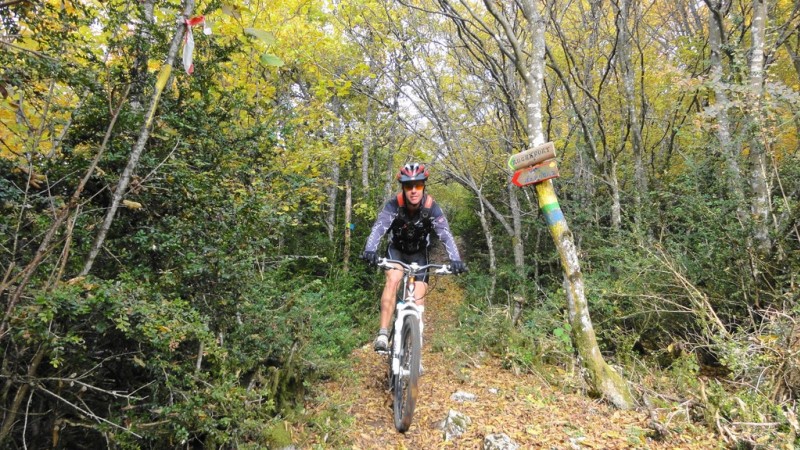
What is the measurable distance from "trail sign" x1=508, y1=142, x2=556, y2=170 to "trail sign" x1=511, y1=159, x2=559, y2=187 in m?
0.04

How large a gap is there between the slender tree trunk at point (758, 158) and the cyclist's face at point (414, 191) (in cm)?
360

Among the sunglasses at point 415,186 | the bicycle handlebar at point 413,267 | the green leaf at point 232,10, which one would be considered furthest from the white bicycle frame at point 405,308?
the green leaf at point 232,10

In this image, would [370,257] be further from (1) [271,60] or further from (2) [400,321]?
(1) [271,60]

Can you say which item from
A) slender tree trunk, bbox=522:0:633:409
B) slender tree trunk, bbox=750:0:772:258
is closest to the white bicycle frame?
slender tree trunk, bbox=522:0:633:409

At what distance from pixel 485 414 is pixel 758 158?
427cm

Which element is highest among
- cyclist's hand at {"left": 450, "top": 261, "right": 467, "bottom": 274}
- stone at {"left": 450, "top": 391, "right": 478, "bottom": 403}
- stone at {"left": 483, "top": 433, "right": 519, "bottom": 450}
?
cyclist's hand at {"left": 450, "top": 261, "right": 467, "bottom": 274}

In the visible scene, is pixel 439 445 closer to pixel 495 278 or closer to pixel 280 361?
pixel 280 361

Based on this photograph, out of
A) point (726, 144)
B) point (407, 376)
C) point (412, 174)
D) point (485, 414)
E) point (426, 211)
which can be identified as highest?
point (726, 144)

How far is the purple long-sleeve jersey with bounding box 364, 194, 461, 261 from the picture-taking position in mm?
4266

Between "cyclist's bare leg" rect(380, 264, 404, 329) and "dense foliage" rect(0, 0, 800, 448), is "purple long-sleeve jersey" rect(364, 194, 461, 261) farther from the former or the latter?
"dense foliage" rect(0, 0, 800, 448)

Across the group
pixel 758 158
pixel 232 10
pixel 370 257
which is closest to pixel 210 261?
pixel 370 257

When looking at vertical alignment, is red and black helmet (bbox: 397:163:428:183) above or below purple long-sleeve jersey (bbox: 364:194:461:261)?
above

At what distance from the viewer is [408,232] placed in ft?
15.0

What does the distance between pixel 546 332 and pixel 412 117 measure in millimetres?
6878
